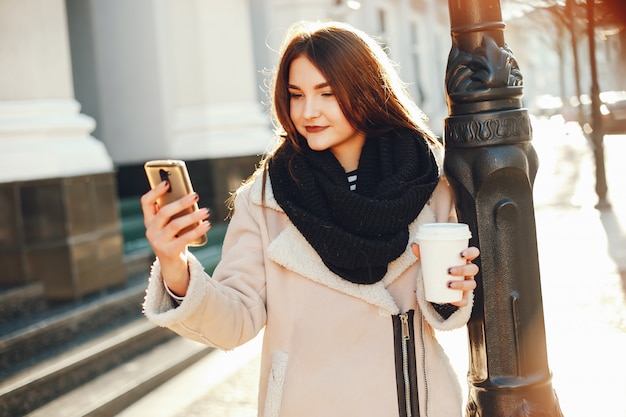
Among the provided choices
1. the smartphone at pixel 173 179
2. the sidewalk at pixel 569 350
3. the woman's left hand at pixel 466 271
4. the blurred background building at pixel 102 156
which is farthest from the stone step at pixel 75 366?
the woman's left hand at pixel 466 271

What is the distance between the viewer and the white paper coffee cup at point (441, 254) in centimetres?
180

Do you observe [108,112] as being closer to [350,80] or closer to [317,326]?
[350,80]

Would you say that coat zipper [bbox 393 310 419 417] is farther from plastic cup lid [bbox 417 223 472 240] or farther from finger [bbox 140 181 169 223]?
finger [bbox 140 181 169 223]

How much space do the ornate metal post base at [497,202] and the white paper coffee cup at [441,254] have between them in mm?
270

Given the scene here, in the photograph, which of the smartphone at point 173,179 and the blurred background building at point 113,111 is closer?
the smartphone at point 173,179

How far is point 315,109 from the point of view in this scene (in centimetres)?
215

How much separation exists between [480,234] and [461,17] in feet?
1.97

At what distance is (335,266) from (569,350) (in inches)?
132

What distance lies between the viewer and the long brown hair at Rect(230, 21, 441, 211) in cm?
215

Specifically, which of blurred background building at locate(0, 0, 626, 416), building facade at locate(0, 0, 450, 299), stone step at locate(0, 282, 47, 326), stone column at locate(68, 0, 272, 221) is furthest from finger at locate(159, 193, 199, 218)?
stone column at locate(68, 0, 272, 221)

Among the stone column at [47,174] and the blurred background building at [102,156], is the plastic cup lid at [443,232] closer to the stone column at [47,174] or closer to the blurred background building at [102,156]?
the blurred background building at [102,156]

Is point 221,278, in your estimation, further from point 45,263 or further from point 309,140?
point 45,263

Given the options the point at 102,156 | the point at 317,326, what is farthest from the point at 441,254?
the point at 102,156

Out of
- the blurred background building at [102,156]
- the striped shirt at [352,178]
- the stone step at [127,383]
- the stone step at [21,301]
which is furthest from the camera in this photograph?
the stone step at [21,301]
